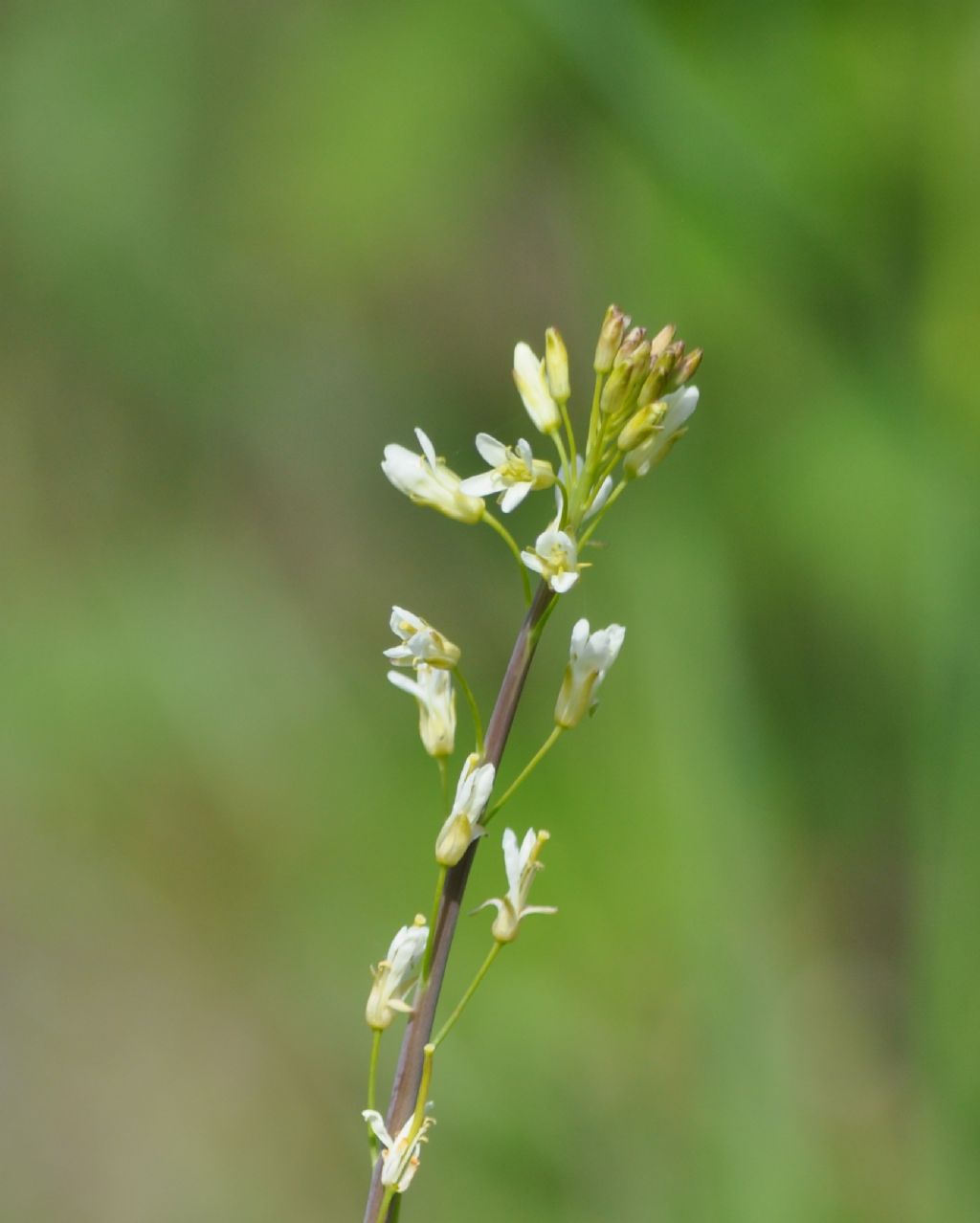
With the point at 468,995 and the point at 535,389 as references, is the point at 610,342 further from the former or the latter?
the point at 468,995

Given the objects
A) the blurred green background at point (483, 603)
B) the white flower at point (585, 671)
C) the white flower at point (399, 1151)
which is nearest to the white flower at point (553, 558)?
Result: the white flower at point (585, 671)

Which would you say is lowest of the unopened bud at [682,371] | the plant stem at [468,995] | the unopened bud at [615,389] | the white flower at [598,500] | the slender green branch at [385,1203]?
the slender green branch at [385,1203]

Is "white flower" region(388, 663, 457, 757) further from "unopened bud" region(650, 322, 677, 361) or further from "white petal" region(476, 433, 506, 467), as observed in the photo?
"unopened bud" region(650, 322, 677, 361)

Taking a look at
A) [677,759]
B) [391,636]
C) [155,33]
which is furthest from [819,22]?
[155,33]

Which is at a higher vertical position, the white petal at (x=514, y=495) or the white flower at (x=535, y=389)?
the white flower at (x=535, y=389)

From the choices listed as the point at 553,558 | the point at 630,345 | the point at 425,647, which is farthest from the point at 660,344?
the point at 425,647

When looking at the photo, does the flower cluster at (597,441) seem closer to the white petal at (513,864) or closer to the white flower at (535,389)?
the white flower at (535,389)

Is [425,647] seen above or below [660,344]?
below
